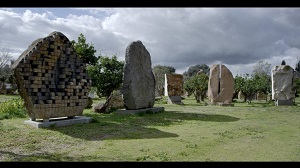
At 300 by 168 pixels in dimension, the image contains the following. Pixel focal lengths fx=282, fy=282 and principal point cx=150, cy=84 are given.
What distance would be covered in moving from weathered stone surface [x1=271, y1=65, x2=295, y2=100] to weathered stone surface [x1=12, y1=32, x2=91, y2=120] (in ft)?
50.9

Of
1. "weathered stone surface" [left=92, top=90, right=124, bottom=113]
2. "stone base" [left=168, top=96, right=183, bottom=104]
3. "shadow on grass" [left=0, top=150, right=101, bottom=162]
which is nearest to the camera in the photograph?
"shadow on grass" [left=0, top=150, right=101, bottom=162]

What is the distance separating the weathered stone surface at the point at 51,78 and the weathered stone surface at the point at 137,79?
3.10m

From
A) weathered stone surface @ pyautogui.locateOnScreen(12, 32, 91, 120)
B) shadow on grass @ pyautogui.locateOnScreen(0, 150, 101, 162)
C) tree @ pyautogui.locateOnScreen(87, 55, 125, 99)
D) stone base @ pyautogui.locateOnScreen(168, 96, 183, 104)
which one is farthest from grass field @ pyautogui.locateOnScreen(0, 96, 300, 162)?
stone base @ pyautogui.locateOnScreen(168, 96, 183, 104)

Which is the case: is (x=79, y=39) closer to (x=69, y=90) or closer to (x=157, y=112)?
(x=157, y=112)

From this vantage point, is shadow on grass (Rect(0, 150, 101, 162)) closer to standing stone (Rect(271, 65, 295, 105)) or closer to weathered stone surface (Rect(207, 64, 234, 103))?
weathered stone surface (Rect(207, 64, 234, 103))

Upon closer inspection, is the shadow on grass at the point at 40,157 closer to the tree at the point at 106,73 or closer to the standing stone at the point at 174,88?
the tree at the point at 106,73

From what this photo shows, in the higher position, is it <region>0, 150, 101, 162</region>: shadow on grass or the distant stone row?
the distant stone row

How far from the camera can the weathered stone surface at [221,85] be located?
19938 mm

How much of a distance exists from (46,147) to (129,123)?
4.18 m

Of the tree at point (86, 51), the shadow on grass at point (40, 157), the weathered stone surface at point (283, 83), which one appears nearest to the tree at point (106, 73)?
the tree at point (86, 51)

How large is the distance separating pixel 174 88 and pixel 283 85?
8.21 meters

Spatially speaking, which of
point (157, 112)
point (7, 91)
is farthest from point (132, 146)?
point (7, 91)

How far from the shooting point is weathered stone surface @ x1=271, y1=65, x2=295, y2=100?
2058 centimetres

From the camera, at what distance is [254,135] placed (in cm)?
845
